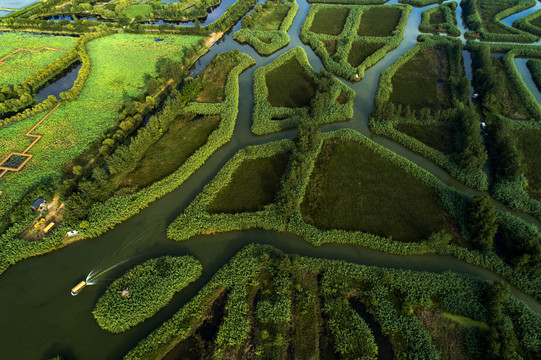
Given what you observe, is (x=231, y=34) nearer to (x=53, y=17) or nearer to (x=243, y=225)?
(x=53, y=17)

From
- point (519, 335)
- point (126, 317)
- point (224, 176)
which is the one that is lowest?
point (519, 335)

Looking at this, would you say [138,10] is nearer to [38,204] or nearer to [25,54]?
[25,54]

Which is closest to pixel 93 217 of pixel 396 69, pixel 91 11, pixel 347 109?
pixel 347 109

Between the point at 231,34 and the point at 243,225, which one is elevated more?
the point at 231,34

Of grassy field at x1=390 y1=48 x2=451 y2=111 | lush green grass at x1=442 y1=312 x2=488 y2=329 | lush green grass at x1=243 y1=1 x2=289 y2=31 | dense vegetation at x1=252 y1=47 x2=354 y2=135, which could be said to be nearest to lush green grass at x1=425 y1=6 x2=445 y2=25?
grassy field at x1=390 y1=48 x2=451 y2=111

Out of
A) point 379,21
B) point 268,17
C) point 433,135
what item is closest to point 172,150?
point 433,135

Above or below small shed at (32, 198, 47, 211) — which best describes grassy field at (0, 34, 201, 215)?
above

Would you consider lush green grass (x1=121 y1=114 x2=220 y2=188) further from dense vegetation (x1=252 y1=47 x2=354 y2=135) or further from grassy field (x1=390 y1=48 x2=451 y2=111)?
grassy field (x1=390 y1=48 x2=451 y2=111)
